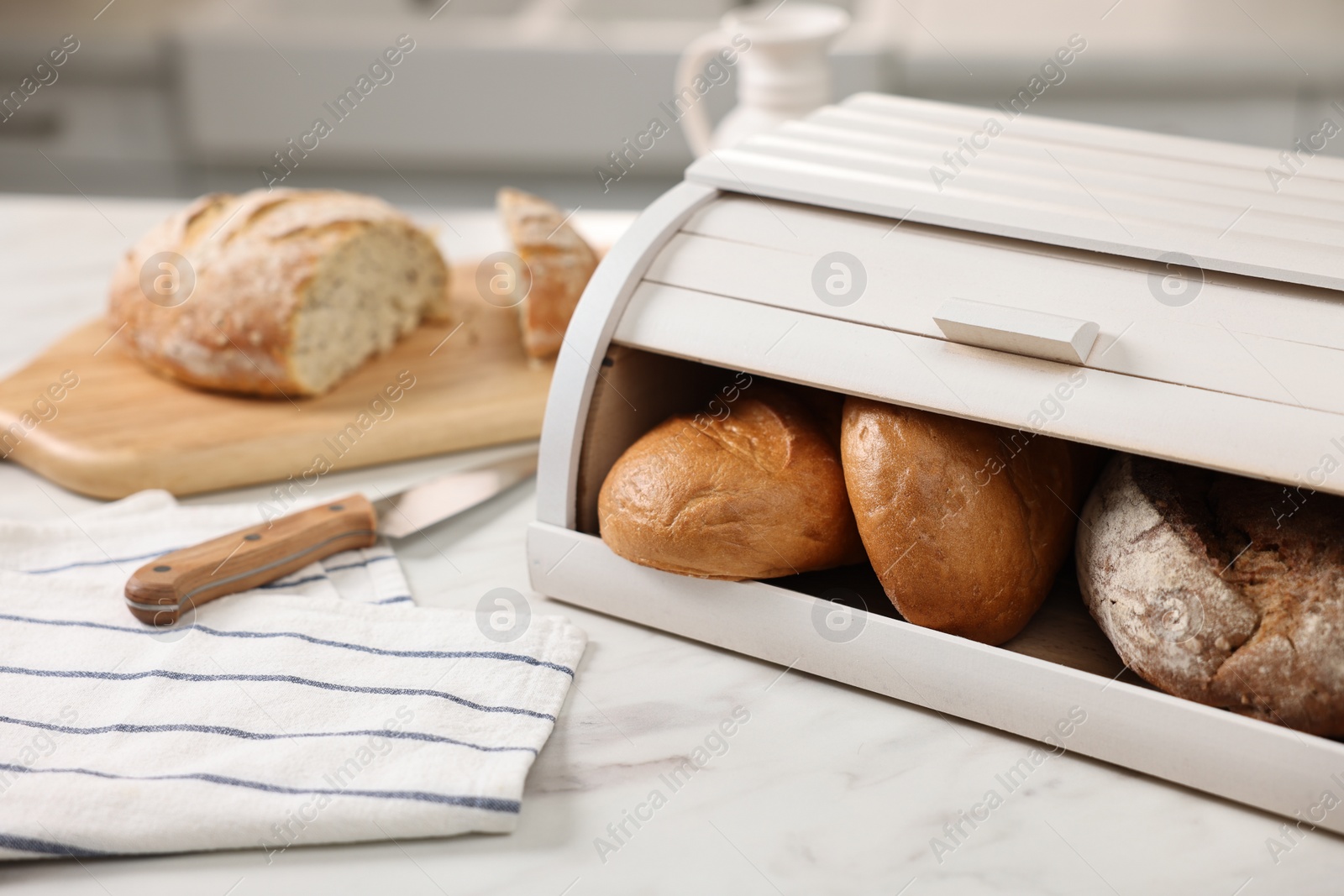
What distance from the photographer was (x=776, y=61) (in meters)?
1.55

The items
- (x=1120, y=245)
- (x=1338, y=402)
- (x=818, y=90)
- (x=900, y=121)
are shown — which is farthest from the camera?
(x=818, y=90)

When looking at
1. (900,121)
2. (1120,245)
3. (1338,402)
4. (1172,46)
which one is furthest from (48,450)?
(1172,46)

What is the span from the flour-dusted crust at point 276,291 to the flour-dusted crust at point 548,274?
0.51ft

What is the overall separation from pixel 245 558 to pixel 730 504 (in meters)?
0.46

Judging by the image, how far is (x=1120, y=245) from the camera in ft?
2.86

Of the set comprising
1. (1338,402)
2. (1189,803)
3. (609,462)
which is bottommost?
(1189,803)

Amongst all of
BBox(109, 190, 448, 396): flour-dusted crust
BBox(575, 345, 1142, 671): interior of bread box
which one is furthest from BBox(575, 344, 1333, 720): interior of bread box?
BBox(109, 190, 448, 396): flour-dusted crust

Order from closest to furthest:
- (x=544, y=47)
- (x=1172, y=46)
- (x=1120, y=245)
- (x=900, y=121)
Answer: (x=1120, y=245) < (x=900, y=121) < (x=1172, y=46) < (x=544, y=47)

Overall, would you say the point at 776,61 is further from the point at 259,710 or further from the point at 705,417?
the point at 259,710

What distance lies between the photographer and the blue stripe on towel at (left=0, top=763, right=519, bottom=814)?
790mm

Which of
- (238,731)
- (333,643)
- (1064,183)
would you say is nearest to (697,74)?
(1064,183)

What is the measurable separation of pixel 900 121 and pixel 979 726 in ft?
2.04

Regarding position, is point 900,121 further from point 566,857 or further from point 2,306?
point 2,306

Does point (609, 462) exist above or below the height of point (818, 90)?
below
